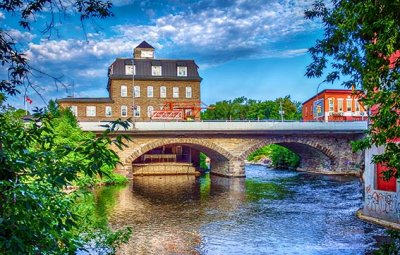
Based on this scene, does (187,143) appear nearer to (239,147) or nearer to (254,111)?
(239,147)

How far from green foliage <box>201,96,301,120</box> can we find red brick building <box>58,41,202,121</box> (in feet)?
103

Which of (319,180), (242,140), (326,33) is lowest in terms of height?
→ (319,180)

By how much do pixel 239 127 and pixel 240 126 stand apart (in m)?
0.15

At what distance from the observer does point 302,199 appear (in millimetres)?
27109

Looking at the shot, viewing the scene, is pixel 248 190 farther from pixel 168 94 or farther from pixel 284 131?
pixel 168 94

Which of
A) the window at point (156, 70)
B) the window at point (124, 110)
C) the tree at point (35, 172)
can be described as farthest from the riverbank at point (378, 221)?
the window at point (156, 70)

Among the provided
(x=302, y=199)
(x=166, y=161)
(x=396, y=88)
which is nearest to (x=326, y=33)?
(x=396, y=88)

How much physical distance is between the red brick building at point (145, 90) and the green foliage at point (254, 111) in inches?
1235

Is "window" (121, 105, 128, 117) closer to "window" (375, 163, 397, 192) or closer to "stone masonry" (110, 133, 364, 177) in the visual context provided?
"stone masonry" (110, 133, 364, 177)

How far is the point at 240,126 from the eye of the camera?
3953 cm

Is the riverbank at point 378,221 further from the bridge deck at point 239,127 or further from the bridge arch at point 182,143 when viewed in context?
the bridge arch at point 182,143

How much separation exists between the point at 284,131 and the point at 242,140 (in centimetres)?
409

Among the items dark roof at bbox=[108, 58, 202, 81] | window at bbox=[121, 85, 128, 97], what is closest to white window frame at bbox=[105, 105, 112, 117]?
window at bbox=[121, 85, 128, 97]

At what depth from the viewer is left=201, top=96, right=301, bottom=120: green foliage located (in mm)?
91438
